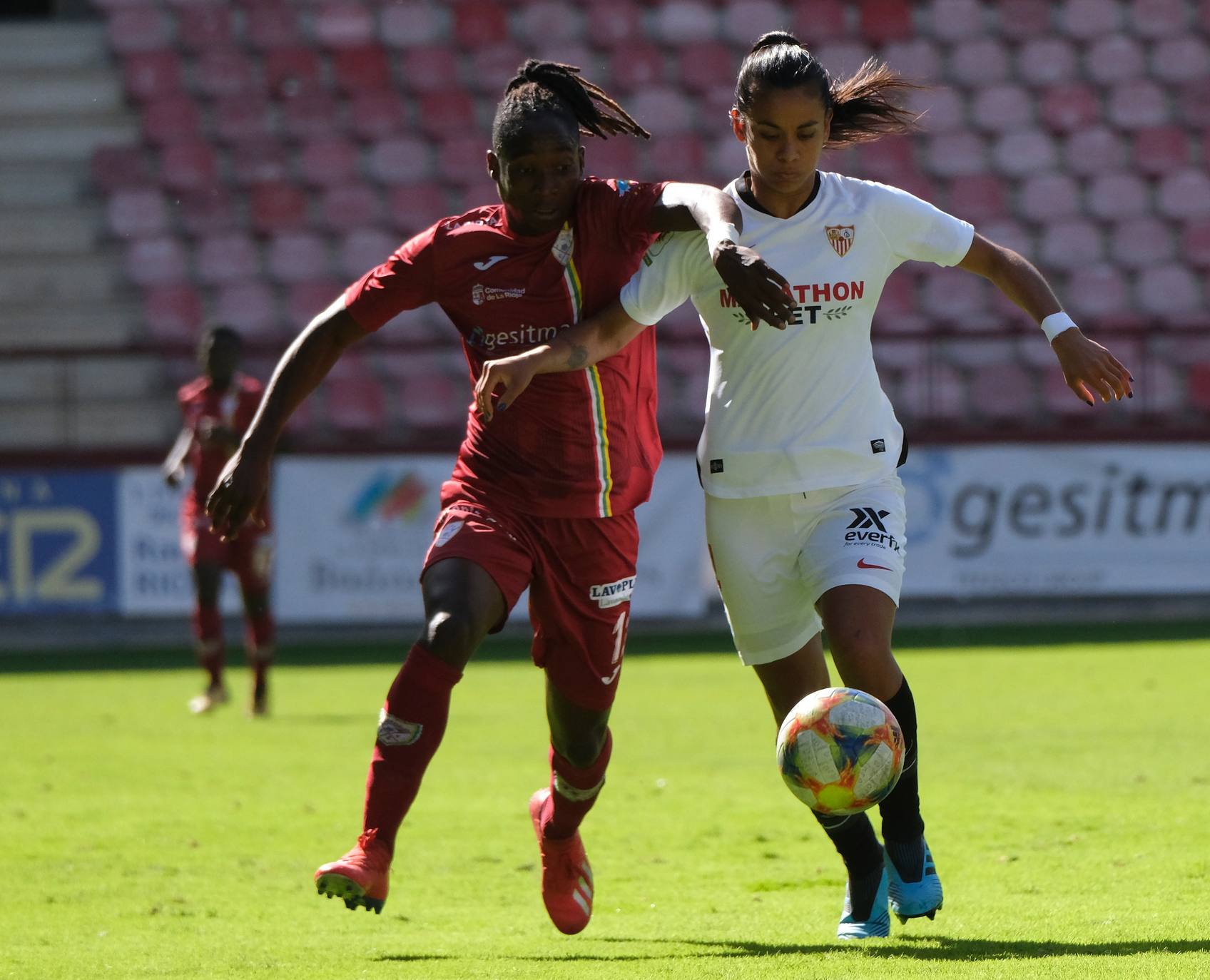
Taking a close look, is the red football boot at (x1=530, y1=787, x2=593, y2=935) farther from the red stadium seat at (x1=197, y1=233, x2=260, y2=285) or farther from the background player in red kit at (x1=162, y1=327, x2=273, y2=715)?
the red stadium seat at (x1=197, y1=233, x2=260, y2=285)

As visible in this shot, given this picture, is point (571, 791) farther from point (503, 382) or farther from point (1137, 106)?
point (1137, 106)

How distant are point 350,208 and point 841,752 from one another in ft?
46.2

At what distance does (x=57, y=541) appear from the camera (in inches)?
566

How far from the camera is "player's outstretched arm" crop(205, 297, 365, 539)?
470cm

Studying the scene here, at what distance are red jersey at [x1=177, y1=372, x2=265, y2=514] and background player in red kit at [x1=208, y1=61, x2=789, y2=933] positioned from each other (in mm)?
→ 6356

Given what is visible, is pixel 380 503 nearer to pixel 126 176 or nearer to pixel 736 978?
pixel 126 176

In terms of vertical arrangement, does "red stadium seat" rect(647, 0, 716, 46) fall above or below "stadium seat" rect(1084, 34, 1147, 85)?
above

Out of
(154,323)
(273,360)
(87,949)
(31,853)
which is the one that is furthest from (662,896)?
(154,323)

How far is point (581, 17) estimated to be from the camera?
1850 cm

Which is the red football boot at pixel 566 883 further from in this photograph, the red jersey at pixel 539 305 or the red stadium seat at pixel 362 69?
the red stadium seat at pixel 362 69

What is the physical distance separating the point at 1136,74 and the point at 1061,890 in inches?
582

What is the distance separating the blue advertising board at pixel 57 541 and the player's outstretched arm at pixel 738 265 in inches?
418

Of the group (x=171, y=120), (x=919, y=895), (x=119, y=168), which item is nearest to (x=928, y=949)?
(x=919, y=895)

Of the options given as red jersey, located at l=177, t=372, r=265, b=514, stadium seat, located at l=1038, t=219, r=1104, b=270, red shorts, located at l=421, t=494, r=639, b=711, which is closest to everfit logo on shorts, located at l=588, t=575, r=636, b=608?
red shorts, located at l=421, t=494, r=639, b=711
